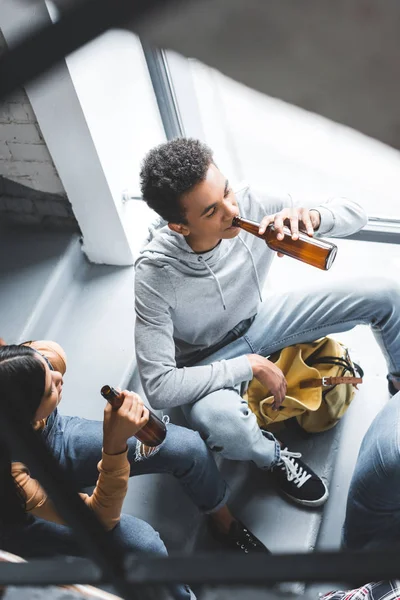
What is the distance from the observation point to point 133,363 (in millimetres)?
2225

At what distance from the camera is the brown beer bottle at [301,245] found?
168 centimetres

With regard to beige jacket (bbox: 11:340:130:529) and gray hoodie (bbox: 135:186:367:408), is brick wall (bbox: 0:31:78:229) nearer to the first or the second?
gray hoodie (bbox: 135:186:367:408)

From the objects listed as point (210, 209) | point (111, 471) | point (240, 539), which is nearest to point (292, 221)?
point (210, 209)

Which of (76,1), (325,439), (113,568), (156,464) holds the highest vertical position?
(76,1)

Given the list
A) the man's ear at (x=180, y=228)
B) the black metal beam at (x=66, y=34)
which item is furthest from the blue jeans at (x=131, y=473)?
the black metal beam at (x=66, y=34)

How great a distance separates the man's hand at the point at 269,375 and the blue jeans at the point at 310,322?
3.4 inches

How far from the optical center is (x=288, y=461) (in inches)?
76.8

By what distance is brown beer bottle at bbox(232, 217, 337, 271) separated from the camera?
1.68 metres

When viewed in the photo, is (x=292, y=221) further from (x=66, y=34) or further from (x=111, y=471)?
(x=66, y=34)

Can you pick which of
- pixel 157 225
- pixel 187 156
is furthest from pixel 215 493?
pixel 187 156

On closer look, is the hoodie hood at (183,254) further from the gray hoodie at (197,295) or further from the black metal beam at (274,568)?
the black metal beam at (274,568)

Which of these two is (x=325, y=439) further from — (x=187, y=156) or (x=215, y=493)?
(x=187, y=156)

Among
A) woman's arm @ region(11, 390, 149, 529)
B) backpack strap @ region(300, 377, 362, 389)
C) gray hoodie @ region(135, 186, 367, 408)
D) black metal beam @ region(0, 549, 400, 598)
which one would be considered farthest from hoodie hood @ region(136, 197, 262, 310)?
black metal beam @ region(0, 549, 400, 598)

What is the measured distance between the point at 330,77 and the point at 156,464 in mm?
1390
